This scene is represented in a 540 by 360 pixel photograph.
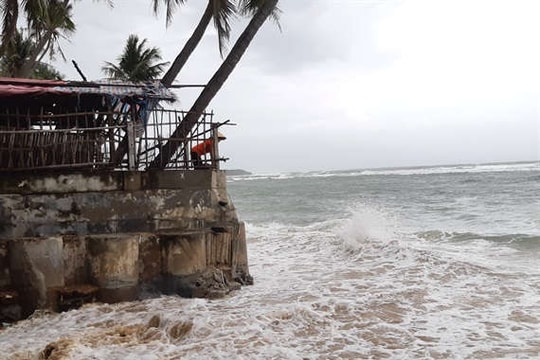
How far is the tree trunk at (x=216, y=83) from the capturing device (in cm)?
875

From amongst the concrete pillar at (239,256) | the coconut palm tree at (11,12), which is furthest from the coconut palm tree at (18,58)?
the concrete pillar at (239,256)

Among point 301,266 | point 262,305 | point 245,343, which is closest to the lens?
point 245,343

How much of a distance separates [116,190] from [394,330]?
4.68 m

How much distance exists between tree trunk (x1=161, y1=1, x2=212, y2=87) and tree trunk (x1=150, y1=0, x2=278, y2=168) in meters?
1.50

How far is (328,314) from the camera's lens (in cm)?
671

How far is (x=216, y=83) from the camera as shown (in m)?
9.84

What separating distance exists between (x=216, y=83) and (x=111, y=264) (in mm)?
4397

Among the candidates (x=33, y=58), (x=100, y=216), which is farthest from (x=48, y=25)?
(x=100, y=216)

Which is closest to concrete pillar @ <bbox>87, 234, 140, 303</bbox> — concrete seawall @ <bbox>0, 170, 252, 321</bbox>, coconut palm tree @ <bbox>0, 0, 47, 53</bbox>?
concrete seawall @ <bbox>0, 170, 252, 321</bbox>

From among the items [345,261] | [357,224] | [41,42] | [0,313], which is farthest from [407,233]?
[41,42]

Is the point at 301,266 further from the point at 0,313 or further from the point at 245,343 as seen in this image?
the point at 0,313

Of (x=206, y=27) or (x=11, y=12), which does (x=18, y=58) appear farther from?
(x=206, y=27)

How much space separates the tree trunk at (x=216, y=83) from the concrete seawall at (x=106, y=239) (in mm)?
1043

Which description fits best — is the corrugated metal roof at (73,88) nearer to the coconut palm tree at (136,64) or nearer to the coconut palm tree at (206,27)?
the coconut palm tree at (206,27)
